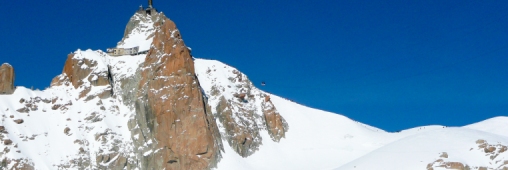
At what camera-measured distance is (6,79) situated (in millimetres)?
129625

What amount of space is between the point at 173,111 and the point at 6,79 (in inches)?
1178

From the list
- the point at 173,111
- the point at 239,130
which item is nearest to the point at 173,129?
the point at 173,111

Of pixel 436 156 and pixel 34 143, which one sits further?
pixel 34 143

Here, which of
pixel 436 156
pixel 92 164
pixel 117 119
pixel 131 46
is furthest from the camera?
pixel 131 46

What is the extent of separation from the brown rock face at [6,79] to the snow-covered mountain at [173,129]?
18 centimetres

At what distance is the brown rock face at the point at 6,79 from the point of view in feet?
424

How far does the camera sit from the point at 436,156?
371 feet

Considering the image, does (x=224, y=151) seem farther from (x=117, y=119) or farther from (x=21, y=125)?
(x=21, y=125)


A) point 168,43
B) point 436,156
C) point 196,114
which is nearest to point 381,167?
point 436,156

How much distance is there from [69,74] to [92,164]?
21.8m

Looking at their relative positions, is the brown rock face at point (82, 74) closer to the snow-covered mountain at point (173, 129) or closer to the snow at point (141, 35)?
the snow-covered mountain at point (173, 129)

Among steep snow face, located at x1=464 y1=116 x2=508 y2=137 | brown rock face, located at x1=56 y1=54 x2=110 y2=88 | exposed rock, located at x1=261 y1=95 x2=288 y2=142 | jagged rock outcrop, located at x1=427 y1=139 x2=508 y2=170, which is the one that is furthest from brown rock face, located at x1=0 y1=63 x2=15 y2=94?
steep snow face, located at x1=464 y1=116 x2=508 y2=137

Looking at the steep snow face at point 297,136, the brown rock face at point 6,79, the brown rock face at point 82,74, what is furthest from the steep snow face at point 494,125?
the brown rock face at point 6,79

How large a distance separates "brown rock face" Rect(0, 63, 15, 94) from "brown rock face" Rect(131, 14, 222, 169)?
874 inches
